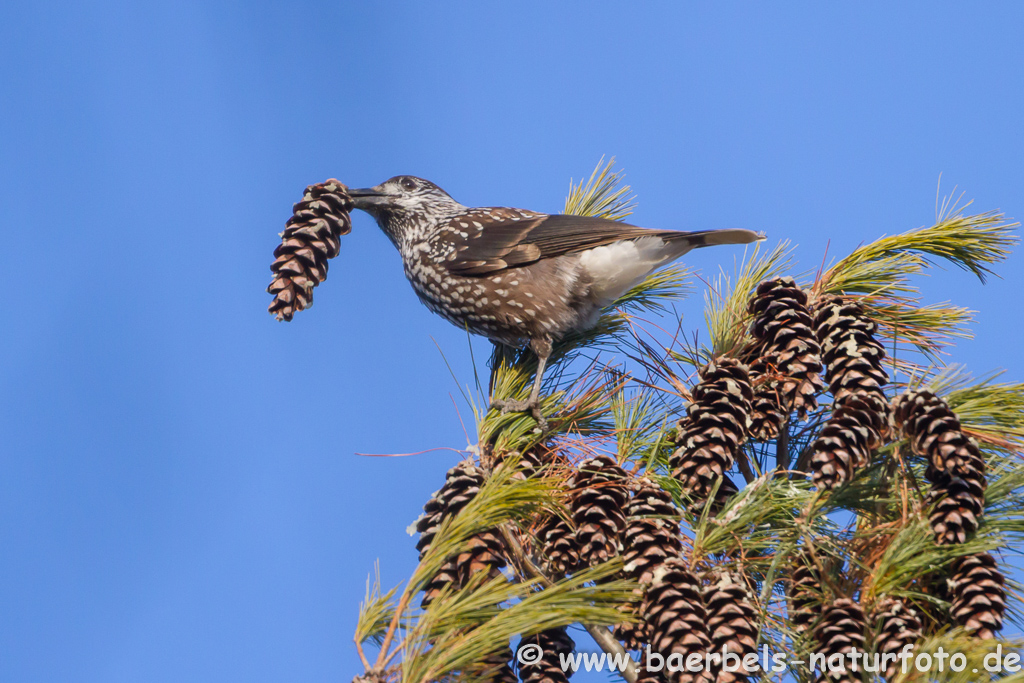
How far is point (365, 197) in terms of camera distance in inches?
183

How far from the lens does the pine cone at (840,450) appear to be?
7.33 ft

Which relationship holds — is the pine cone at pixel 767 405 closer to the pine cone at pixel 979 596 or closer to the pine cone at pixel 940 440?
the pine cone at pixel 940 440

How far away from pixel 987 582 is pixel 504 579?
1.11 metres

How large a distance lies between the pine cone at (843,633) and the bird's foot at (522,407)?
1.19 m

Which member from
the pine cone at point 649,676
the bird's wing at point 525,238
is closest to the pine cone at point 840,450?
the pine cone at point 649,676

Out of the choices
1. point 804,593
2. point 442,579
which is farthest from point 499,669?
point 804,593

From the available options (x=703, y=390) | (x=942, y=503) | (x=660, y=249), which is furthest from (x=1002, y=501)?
(x=660, y=249)

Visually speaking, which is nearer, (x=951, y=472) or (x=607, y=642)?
(x=951, y=472)

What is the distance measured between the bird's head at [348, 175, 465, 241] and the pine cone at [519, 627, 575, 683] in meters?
2.63

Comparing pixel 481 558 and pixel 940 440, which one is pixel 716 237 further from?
pixel 481 558

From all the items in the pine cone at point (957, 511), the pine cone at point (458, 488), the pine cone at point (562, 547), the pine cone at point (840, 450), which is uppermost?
the pine cone at point (458, 488)

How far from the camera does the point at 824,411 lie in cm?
268

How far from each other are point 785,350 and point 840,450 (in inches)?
18.2

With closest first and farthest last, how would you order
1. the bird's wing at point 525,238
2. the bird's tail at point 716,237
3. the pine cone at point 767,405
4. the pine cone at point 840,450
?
the pine cone at point 840,450 → the pine cone at point 767,405 → the bird's tail at point 716,237 → the bird's wing at point 525,238
